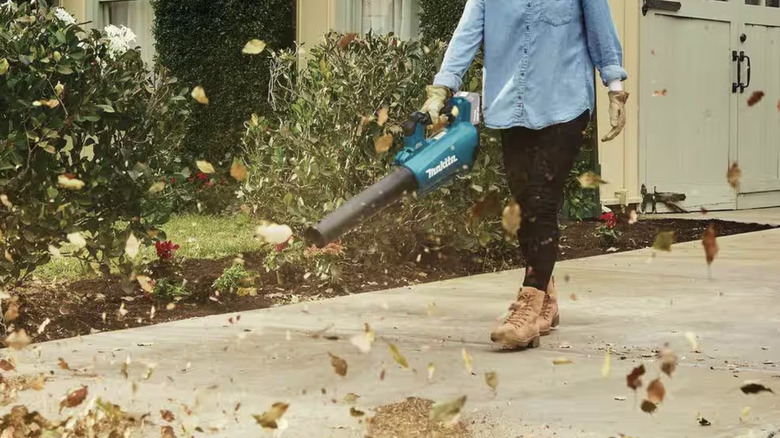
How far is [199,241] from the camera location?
9.54 m

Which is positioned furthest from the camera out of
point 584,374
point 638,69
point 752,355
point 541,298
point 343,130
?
point 638,69

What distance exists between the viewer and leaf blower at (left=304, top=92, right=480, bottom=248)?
416 centimetres

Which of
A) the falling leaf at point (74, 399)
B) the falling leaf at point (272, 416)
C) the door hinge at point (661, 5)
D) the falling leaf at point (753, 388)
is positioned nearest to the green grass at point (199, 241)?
the falling leaf at point (74, 399)

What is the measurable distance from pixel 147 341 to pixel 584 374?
1834mm

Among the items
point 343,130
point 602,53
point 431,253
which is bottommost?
point 431,253

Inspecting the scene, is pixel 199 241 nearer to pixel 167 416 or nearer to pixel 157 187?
pixel 157 187

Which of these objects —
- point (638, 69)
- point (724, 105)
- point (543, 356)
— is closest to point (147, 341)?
point (543, 356)

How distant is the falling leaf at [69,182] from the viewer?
5.84m

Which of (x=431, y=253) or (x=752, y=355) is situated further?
(x=431, y=253)

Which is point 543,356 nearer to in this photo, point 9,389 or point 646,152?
point 9,389

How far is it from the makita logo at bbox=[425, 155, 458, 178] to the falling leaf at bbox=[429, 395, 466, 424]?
0.95 m

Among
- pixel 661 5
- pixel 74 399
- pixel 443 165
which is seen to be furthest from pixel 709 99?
pixel 74 399

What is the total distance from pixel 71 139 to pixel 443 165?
2008 millimetres

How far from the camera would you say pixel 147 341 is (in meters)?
5.50
